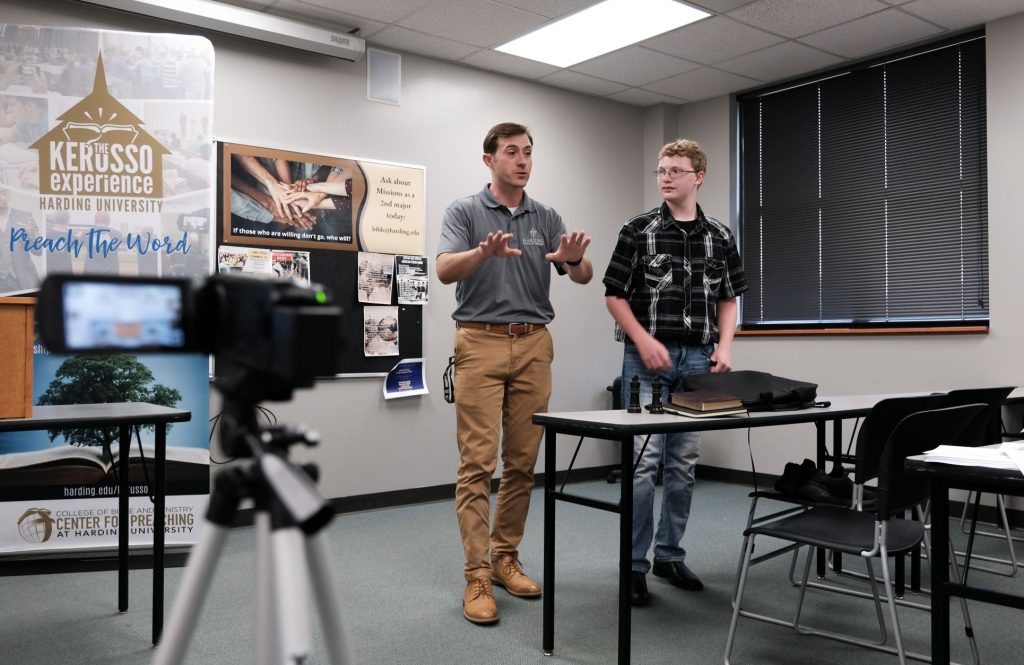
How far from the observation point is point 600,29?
426 cm

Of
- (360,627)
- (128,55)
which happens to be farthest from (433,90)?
(360,627)

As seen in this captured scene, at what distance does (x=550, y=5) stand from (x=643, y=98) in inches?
67.8

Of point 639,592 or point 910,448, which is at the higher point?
point 910,448

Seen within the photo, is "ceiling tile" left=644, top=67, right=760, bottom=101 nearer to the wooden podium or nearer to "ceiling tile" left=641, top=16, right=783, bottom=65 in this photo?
"ceiling tile" left=641, top=16, right=783, bottom=65

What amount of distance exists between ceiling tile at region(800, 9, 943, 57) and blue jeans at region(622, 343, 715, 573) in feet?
7.57

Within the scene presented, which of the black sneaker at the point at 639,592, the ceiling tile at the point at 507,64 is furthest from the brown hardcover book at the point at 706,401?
the ceiling tile at the point at 507,64

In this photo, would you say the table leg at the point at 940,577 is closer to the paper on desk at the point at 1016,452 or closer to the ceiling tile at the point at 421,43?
the paper on desk at the point at 1016,452

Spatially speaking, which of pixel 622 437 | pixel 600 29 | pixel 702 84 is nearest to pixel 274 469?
pixel 622 437

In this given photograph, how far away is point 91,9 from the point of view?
11.9ft

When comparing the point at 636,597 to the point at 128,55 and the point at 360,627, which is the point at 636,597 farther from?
the point at 128,55

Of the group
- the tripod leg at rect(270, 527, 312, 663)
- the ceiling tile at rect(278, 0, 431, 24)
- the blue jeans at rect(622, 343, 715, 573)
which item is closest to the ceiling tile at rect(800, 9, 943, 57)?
the ceiling tile at rect(278, 0, 431, 24)

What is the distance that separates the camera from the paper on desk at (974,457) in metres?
1.48

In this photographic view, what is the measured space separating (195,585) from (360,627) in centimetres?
185

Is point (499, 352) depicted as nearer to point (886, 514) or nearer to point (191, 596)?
point (886, 514)
